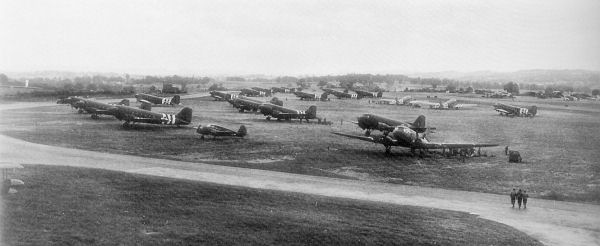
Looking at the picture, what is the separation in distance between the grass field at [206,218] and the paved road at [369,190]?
1.99 meters

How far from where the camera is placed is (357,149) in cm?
5228

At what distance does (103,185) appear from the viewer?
3175 cm

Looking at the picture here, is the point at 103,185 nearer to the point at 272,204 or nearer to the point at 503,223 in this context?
the point at 272,204

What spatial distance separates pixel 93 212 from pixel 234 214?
742cm

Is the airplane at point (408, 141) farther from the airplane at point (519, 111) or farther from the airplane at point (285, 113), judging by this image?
the airplane at point (519, 111)

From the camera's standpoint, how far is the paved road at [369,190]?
27.8 metres

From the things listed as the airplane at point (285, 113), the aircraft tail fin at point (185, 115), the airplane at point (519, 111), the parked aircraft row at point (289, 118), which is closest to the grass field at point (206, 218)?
the parked aircraft row at point (289, 118)

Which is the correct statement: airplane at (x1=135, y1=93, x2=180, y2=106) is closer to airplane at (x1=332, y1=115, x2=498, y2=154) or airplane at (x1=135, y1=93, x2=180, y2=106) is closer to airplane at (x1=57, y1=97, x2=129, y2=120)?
airplane at (x1=57, y1=97, x2=129, y2=120)

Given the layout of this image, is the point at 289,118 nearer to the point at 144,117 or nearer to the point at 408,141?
the point at 144,117

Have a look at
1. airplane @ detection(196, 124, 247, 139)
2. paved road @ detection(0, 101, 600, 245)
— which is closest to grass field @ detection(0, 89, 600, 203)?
airplane @ detection(196, 124, 247, 139)

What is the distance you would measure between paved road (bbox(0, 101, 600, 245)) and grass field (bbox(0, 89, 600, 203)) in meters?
2.26

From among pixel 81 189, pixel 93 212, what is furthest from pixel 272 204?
pixel 81 189

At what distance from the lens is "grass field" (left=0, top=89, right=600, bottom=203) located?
40.2 meters

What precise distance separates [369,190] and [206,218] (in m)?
13.7
